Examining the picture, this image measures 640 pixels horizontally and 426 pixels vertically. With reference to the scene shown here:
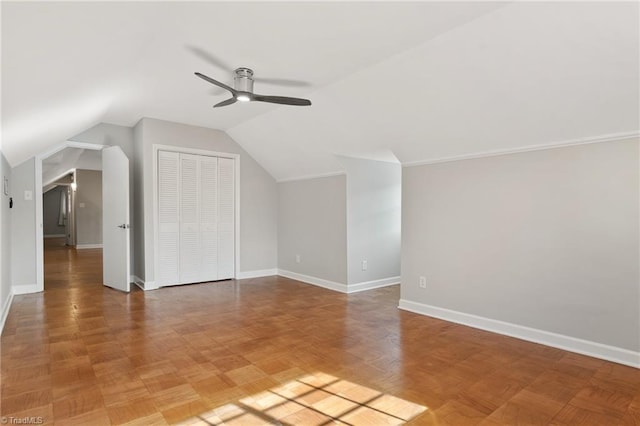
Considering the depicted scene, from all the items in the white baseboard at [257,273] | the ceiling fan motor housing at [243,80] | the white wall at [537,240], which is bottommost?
the white baseboard at [257,273]

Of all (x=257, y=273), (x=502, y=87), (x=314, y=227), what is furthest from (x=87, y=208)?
(x=502, y=87)

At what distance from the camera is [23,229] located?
4801 mm

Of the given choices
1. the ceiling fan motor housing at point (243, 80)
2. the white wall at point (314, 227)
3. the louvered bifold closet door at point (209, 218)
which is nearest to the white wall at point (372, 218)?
the white wall at point (314, 227)

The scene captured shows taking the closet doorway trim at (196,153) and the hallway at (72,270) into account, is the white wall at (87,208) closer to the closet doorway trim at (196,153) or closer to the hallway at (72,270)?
the hallway at (72,270)

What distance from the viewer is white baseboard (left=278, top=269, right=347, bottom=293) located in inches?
200

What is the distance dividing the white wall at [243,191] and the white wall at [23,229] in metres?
1.33

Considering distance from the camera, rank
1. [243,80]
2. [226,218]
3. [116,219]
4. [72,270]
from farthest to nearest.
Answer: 1. [72,270]
2. [226,218]
3. [116,219]
4. [243,80]

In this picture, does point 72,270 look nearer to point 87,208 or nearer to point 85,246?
point 85,246

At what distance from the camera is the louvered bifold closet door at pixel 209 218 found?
556cm

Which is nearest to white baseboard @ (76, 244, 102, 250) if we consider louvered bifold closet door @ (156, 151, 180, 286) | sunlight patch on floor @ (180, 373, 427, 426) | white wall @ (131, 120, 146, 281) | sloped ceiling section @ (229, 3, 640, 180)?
white wall @ (131, 120, 146, 281)

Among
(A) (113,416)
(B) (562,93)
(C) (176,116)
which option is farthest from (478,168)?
(C) (176,116)

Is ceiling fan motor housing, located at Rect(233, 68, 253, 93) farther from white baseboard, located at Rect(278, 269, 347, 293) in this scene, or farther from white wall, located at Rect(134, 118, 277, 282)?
white baseboard, located at Rect(278, 269, 347, 293)

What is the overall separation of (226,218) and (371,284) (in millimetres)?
2602

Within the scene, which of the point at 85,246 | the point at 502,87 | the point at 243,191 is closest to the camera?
the point at 502,87
